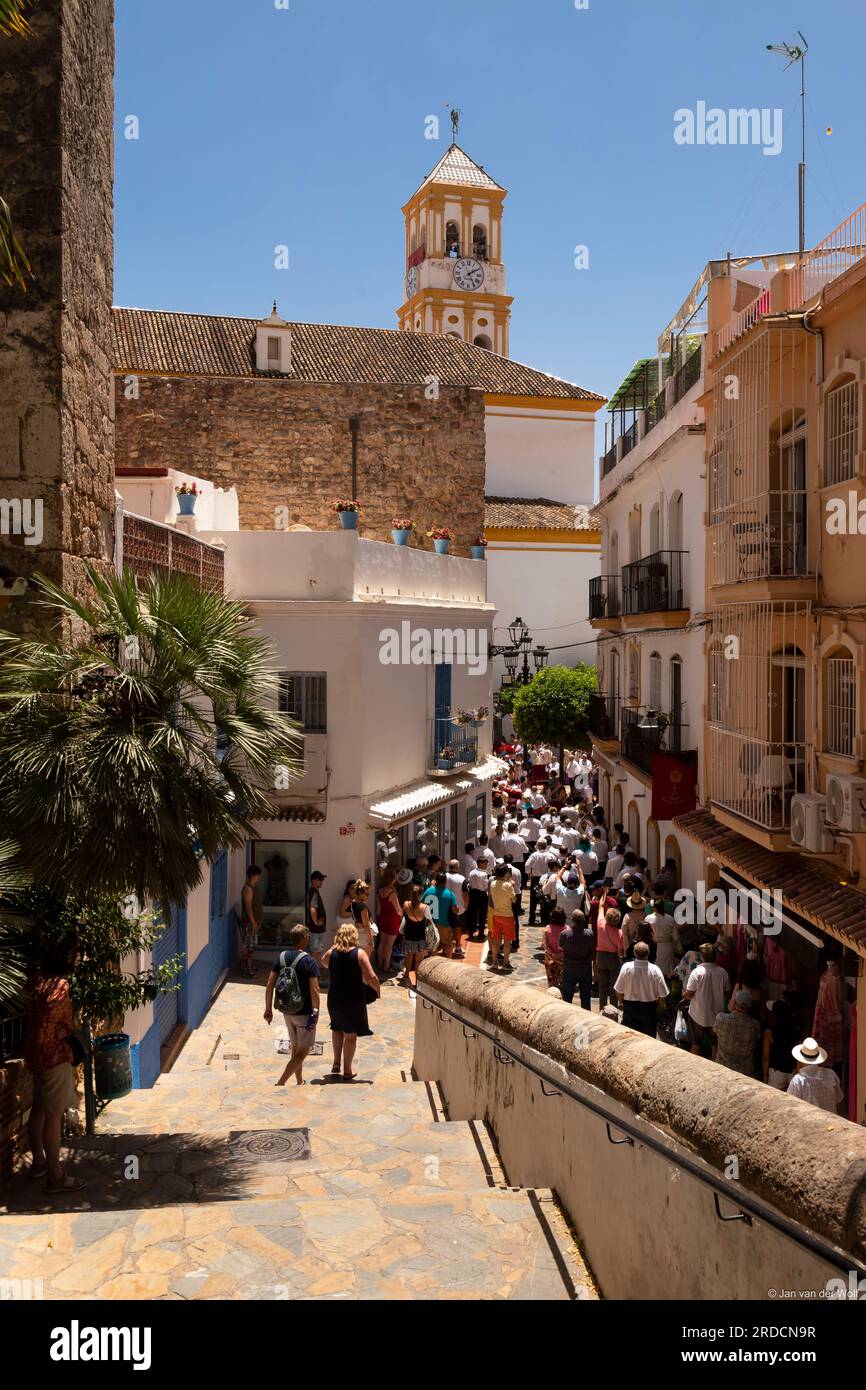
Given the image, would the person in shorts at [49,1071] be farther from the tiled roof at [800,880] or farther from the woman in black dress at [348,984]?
the tiled roof at [800,880]

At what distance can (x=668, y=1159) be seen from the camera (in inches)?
170

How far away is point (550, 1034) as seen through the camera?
620 cm

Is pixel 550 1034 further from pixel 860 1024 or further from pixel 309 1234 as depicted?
pixel 860 1024

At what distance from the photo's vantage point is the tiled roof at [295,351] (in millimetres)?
29859

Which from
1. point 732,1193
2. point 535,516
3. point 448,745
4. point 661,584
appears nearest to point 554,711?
point 448,745

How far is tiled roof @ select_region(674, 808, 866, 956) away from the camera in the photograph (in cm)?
1018

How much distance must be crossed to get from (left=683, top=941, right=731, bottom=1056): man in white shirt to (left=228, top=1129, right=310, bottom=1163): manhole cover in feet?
13.8

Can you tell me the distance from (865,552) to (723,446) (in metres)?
4.31

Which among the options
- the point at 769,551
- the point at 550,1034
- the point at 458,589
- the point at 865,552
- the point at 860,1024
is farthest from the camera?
the point at 458,589

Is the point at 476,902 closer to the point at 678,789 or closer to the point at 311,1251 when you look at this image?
the point at 678,789

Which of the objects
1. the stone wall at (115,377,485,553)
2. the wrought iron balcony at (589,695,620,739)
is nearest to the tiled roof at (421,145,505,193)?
the stone wall at (115,377,485,553)

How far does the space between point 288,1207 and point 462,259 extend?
5129 centimetres

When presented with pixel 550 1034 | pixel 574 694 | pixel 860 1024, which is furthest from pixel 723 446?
pixel 574 694

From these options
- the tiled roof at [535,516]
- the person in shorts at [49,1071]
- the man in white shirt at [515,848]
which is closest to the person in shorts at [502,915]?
the man in white shirt at [515,848]
